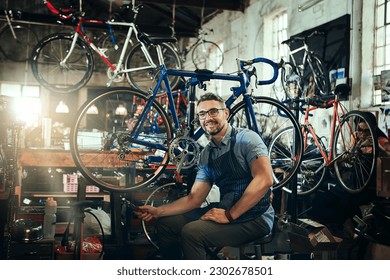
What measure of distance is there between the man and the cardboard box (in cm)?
65

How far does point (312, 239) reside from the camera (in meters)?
3.47

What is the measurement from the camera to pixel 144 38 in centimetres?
381

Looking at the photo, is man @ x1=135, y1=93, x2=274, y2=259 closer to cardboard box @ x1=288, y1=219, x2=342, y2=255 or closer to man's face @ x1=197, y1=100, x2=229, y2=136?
man's face @ x1=197, y1=100, x2=229, y2=136

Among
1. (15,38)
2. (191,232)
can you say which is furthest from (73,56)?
(191,232)

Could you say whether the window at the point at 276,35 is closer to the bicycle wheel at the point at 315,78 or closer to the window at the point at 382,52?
the bicycle wheel at the point at 315,78

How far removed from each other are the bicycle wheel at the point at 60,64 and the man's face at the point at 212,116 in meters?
1.47

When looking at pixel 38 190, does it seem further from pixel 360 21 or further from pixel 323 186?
pixel 360 21

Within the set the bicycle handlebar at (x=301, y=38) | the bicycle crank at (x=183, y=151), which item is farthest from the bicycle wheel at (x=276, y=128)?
the bicycle handlebar at (x=301, y=38)

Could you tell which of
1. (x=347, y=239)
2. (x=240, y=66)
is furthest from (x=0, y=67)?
(x=347, y=239)

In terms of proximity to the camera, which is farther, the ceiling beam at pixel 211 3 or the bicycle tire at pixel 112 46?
the ceiling beam at pixel 211 3

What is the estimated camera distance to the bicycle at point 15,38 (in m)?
4.21

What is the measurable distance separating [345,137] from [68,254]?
2831 millimetres

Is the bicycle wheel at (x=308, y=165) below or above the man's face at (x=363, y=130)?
below

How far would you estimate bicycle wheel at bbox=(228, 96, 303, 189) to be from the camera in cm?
378
